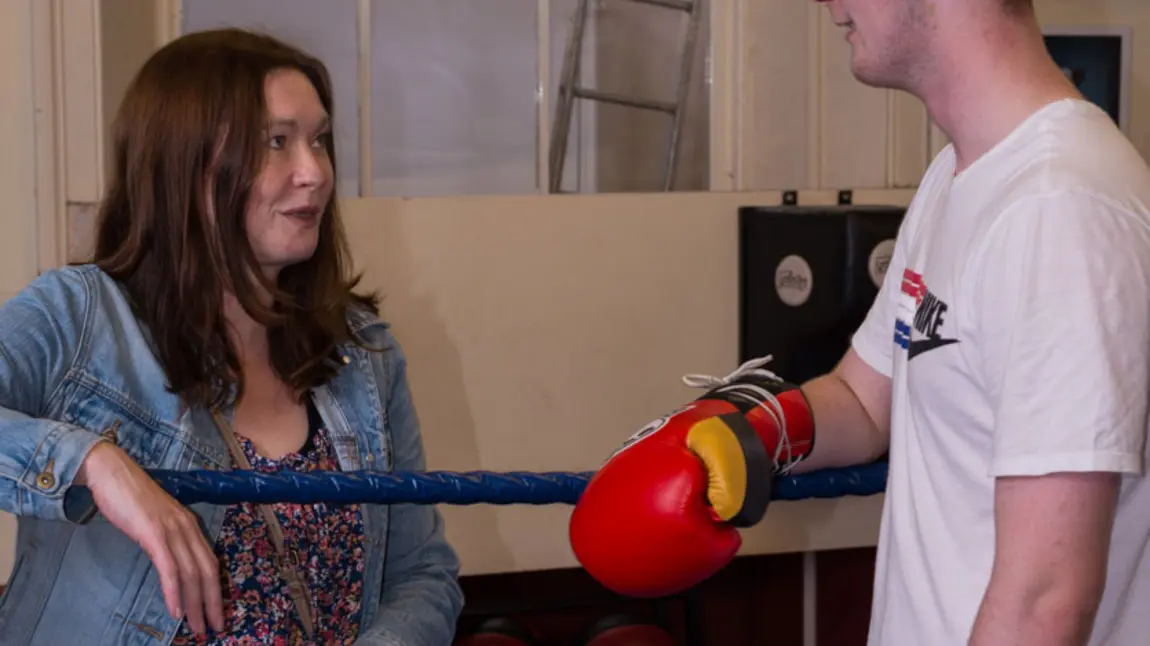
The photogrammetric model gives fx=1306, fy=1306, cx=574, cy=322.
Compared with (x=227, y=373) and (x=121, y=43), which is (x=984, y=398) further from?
(x=121, y=43)

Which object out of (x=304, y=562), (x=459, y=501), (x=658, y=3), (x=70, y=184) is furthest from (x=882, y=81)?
(x=658, y=3)

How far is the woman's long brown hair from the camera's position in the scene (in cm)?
143

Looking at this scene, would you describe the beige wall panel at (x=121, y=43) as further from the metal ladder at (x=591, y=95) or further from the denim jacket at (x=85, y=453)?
the denim jacket at (x=85, y=453)

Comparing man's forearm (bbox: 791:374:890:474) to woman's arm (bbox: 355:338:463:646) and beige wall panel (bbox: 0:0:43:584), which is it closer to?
woman's arm (bbox: 355:338:463:646)

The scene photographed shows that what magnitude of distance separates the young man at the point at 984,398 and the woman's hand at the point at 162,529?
0.34 metres

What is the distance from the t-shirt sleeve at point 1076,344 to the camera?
2.85ft

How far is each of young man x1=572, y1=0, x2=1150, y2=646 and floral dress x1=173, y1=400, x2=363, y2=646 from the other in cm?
35

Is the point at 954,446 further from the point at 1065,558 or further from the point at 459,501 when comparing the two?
the point at 459,501

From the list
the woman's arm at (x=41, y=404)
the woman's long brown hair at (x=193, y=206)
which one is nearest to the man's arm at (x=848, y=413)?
the woman's long brown hair at (x=193, y=206)

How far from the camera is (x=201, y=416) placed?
1.42m

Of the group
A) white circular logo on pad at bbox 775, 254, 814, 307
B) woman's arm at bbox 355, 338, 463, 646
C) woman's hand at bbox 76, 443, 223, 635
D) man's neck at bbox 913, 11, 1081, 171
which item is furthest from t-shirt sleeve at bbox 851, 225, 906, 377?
white circular logo on pad at bbox 775, 254, 814, 307

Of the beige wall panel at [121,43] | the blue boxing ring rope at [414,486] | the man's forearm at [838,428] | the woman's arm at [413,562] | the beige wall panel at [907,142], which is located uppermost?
the beige wall panel at [121,43]

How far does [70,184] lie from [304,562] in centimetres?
135

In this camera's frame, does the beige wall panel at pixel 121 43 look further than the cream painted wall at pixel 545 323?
No
